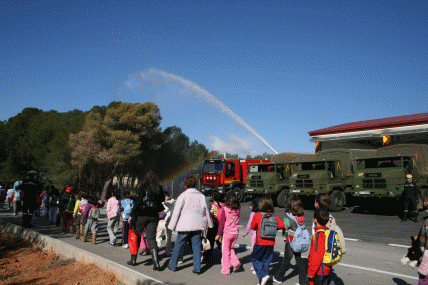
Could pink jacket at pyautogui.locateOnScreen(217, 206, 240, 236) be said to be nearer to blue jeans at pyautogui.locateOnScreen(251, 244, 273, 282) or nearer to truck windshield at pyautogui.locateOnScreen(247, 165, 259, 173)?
blue jeans at pyautogui.locateOnScreen(251, 244, 273, 282)

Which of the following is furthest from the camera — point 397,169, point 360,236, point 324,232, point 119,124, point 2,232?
point 119,124

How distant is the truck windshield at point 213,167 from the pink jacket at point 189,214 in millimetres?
17239

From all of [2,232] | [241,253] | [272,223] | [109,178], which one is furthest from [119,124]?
[272,223]

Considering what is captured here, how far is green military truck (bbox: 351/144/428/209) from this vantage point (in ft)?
49.5

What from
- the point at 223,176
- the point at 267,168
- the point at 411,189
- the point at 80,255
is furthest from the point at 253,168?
the point at 80,255

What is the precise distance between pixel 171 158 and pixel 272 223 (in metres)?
35.8

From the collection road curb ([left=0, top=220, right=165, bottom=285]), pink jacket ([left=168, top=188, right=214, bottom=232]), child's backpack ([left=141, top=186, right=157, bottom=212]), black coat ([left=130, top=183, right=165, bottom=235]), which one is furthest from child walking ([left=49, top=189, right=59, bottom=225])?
pink jacket ([left=168, top=188, right=214, bottom=232])

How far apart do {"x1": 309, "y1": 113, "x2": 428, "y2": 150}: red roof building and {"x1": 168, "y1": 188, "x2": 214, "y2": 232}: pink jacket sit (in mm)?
21641

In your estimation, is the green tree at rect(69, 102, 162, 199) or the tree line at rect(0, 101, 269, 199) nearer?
the green tree at rect(69, 102, 162, 199)

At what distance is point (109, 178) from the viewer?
35.2m

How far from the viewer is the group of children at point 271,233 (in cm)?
438

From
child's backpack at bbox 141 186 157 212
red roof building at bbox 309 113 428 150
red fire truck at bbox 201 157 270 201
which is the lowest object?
child's backpack at bbox 141 186 157 212

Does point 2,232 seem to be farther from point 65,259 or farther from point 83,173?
point 83,173

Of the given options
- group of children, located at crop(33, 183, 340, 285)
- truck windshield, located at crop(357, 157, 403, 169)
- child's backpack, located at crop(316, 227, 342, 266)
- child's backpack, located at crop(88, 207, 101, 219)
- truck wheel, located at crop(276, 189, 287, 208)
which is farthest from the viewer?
truck wheel, located at crop(276, 189, 287, 208)
